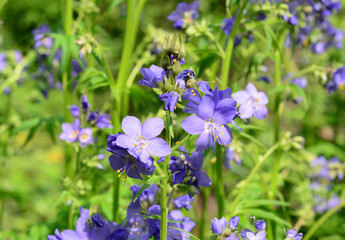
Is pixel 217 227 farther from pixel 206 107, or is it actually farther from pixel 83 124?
pixel 83 124

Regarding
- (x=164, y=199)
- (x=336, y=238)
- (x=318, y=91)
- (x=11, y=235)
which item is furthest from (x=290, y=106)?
(x=164, y=199)

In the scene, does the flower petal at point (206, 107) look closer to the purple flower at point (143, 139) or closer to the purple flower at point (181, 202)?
the purple flower at point (143, 139)

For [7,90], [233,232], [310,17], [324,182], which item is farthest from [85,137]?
[324,182]

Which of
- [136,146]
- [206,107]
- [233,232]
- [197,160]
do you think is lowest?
[233,232]

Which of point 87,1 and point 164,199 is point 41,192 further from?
point 164,199

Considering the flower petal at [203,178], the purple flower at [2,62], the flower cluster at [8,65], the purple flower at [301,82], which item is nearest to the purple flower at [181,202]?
the flower petal at [203,178]

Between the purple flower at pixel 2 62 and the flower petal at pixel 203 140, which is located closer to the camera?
the flower petal at pixel 203 140

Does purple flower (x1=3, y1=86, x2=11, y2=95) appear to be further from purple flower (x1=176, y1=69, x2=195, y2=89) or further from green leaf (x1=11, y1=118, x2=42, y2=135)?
purple flower (x1=176, y1=69, x2=195, y2=89)
